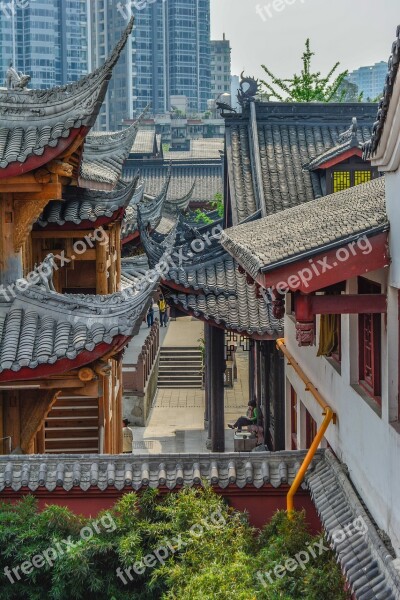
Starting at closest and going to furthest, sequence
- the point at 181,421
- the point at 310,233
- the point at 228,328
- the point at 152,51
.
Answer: the point at 310,233 → the point at 228,328 → the point at 181,421 → the point at 152,51

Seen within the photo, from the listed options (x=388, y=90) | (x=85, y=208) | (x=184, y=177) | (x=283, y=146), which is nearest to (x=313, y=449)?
(x=388, y=90)

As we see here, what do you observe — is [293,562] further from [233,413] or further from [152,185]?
[152,185]

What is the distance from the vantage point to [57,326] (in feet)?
37.0

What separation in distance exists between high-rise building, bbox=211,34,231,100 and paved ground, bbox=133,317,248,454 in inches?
3892

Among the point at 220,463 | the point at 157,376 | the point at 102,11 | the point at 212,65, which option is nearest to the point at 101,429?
the point at 220,463

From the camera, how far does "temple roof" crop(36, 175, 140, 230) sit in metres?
13.7

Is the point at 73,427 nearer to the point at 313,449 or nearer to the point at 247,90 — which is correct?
the point at 313,449

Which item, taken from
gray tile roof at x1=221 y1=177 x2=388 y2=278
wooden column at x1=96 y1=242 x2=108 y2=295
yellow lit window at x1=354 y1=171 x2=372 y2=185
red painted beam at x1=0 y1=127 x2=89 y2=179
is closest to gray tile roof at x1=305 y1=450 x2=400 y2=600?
gray tile roof at x1=221 y1=177 x2=388 y2=278

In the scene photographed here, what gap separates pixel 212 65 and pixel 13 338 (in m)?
121

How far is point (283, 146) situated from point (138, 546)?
1324cm

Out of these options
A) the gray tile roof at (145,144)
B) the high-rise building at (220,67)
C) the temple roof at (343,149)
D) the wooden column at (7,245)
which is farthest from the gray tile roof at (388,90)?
the high-rise building at (220,67)

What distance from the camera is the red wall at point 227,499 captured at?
9867 millimetres

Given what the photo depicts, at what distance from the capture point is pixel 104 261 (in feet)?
52.1

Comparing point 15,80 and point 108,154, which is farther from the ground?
point 15,80
